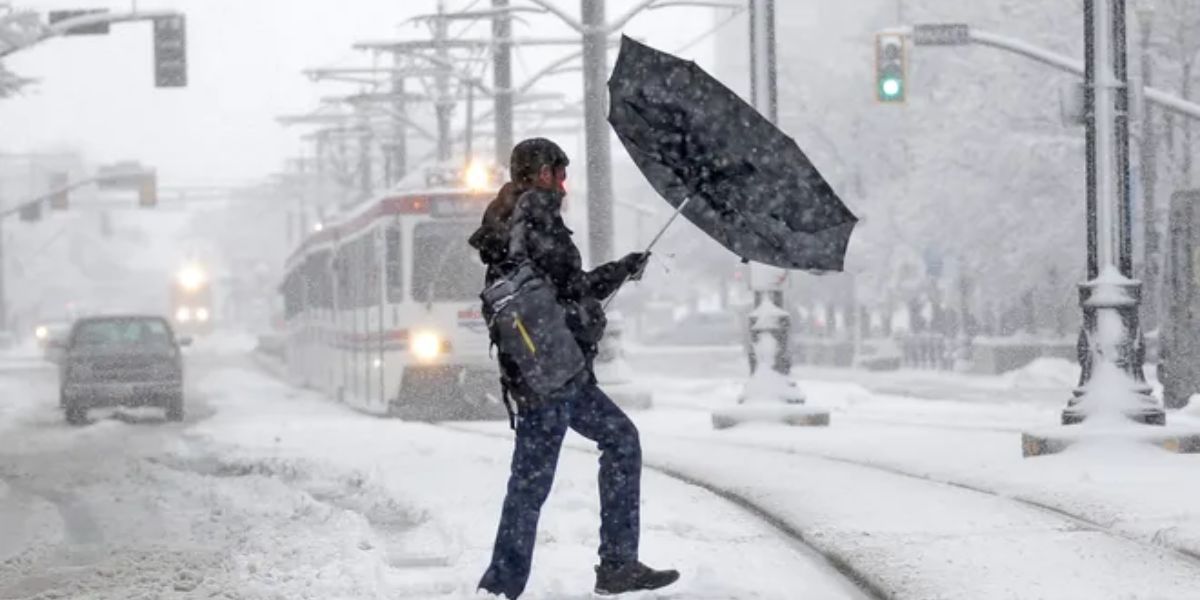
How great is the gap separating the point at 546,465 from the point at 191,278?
9846 cm

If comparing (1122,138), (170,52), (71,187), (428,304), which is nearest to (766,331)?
(1122,138)

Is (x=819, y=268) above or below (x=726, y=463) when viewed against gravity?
above

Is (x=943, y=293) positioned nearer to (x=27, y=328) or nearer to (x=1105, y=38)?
(x=1105, y=38)

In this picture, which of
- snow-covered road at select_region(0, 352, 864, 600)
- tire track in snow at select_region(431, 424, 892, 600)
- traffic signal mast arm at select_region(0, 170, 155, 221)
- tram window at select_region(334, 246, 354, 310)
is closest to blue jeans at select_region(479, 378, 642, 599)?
snow-covered road at select_region(0, 352, 864, 600)

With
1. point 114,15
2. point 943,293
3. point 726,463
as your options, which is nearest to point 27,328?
point 943,293

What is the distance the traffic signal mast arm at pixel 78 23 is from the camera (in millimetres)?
28656

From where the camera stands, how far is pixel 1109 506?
1076 cm

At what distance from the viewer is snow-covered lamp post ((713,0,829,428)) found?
63.0ft

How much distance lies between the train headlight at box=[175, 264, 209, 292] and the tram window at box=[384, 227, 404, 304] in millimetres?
78385

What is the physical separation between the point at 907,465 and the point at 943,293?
46.8 m

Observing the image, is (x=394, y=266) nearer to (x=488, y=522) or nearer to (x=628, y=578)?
(x=488, y=522)

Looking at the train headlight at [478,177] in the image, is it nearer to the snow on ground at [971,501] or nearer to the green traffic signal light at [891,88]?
the green traffic signal light at [891,88]

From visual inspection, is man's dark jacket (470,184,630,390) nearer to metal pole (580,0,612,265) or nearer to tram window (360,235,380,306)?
metal pole (580,0,612,265)

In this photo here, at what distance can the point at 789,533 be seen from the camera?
1040 centimetres
